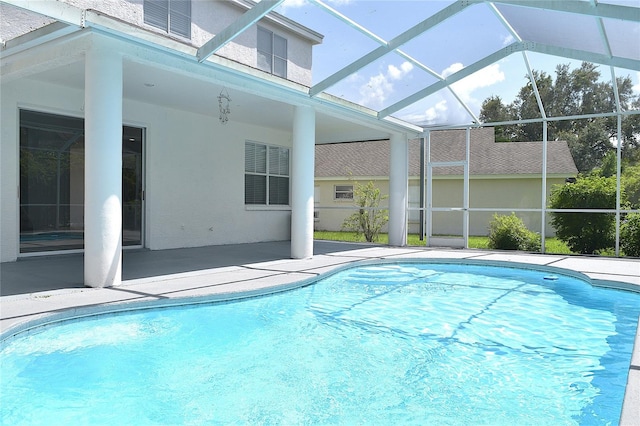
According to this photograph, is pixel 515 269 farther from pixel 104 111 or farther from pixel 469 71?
Answer: pixel 104 111

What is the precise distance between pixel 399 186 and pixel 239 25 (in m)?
7.96

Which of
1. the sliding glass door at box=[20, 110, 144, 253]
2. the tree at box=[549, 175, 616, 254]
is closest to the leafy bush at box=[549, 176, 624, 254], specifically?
the tree at box=[549, 175, 616, 254]

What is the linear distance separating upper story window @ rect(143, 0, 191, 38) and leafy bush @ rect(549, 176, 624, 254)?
10934 millimetres

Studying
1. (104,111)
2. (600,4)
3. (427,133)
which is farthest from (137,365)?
A: (427,133)

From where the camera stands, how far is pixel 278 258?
387 inches

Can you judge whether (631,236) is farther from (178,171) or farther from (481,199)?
(178,171)

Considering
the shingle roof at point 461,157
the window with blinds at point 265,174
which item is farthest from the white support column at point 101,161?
the shingle roof at point 461,157

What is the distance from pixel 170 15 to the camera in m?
11.3

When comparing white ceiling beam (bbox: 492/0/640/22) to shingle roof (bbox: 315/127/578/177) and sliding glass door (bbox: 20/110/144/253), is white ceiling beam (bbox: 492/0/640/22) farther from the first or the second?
shingle roof (bbox: 315/127/578/177)

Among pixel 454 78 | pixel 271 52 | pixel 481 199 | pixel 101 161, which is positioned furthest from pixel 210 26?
pixel 481 199

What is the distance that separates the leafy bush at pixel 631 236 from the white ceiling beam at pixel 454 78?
554 centimetres

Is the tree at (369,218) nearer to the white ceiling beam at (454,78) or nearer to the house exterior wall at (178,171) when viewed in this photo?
the house exterior wall at (178,171)

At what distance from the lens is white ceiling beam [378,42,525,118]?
9.53 meters

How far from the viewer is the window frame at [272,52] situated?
13414 millimetres
